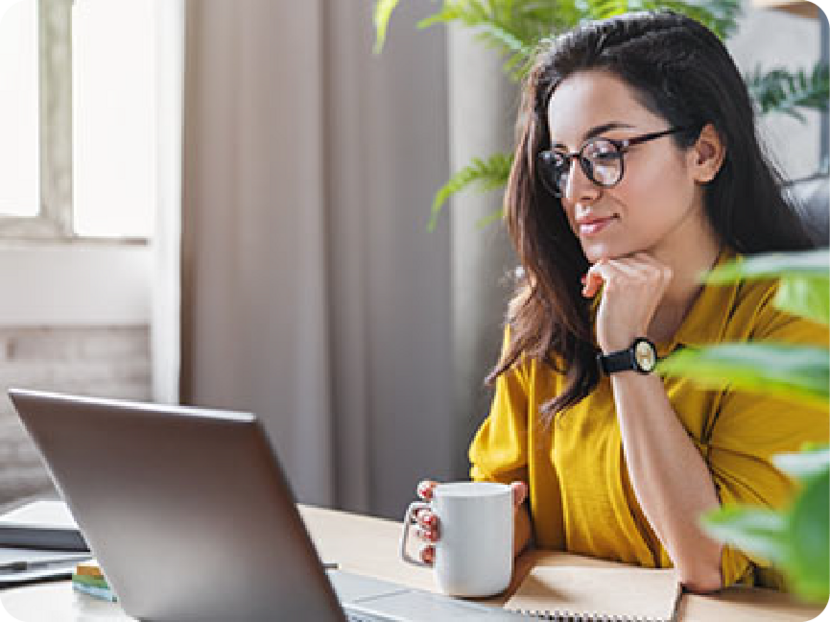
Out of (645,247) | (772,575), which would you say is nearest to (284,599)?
(772,575)

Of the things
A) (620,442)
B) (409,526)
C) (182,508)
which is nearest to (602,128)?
(620,442)

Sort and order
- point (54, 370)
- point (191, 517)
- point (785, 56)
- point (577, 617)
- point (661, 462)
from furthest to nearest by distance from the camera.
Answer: point (785, 56) → point (54, 370) → point (661, 462) → point (577, 617) → point (191, 517)

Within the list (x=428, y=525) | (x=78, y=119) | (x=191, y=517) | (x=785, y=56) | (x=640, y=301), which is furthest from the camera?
(x=785, y=56)

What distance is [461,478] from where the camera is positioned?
2812 millimetres

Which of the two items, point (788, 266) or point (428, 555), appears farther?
point (428, 555)

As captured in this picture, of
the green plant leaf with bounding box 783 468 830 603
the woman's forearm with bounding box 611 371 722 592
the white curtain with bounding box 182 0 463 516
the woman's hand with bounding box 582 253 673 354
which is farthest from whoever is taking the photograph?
the white curtain with bounding box 182 0 463 516

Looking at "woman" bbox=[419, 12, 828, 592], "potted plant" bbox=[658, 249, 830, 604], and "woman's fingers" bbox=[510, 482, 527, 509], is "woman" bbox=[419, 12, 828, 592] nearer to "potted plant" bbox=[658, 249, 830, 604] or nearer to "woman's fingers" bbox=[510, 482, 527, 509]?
"woman's fingers" bbox=[510, 482, 527, 509]

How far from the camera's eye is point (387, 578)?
117 centimetres

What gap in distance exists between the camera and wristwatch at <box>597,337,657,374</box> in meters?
1.33

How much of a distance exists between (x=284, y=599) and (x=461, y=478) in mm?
2015

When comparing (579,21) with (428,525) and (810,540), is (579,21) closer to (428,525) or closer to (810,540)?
(428,525)

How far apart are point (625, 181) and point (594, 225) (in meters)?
0.07

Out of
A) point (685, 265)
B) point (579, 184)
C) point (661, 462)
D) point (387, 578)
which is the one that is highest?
point (579, 184)

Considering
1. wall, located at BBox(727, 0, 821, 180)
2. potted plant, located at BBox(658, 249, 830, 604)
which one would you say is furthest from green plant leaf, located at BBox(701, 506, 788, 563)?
wall, located at BBox(727, 0, 821, 180)
